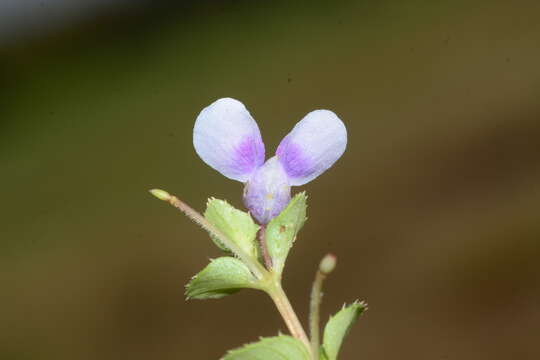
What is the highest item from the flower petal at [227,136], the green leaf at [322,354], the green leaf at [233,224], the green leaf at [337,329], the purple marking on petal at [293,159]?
the flower petal at [227,136]

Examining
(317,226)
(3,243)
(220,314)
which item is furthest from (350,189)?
(3,243)

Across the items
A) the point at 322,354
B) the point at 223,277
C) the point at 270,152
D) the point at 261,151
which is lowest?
the point at 322,354

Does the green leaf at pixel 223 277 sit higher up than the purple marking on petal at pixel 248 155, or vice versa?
the purple marking on petal at pixel 248 155

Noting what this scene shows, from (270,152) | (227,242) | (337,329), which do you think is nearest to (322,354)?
(337,329)

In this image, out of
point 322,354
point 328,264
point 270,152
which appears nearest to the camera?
point 328,264

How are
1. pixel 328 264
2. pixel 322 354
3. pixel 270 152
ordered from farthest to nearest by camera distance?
pixel 270 152 → pixel 322 354 → pixel 328 264

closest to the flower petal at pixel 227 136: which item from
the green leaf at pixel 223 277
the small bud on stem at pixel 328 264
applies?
the green leaf at pixel 223 277

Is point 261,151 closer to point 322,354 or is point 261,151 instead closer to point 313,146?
point 313,146

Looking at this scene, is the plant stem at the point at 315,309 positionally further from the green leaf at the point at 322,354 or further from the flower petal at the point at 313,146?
the flower petal at the point at 313,146
